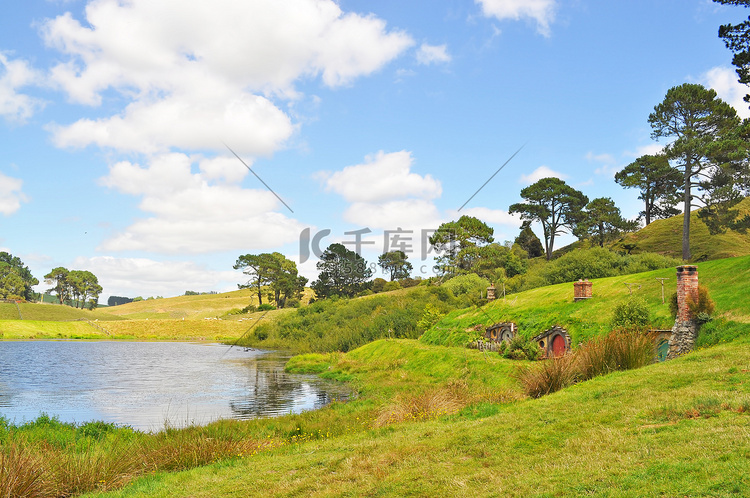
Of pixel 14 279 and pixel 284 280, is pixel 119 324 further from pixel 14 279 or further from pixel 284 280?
pixel 14 279

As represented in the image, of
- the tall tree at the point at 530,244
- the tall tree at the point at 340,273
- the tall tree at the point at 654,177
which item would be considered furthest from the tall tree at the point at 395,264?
the tall tree at the point at 654,177

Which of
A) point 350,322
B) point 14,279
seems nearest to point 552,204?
point 350,322

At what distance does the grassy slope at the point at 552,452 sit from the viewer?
23.5 ft

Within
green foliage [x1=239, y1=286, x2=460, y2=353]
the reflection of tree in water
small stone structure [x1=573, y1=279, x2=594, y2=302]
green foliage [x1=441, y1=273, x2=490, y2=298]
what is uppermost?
green foliage [x1=441, y1=273, x2=490, y2=298]

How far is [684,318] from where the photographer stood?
71.4 ft

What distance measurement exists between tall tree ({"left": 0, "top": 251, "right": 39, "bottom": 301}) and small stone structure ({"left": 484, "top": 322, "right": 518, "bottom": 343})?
136604 mm

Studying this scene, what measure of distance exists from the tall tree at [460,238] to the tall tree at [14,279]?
117 meters

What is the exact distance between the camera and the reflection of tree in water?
25.3 metres

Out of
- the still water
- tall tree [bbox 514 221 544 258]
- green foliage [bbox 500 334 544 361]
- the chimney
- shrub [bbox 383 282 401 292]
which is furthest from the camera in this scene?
shrub [bbox 383 282 401 292]

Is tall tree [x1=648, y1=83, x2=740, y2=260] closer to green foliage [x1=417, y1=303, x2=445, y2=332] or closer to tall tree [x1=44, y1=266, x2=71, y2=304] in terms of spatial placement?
green foliage [x1=417, y1=303, x2=445, y2=332]

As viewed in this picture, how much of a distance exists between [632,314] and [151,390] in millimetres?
29913

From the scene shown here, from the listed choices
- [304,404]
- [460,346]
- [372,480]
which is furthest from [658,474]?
[460,346]

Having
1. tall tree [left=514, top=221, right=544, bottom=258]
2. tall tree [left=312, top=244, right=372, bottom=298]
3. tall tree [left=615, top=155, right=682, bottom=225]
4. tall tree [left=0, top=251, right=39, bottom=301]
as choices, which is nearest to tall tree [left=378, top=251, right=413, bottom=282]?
tall tree [left=312, top=244, right=372, bottom=298]

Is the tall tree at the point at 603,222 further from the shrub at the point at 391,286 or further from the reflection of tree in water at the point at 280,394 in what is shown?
the reflection of tree in water at the point at 280,394
